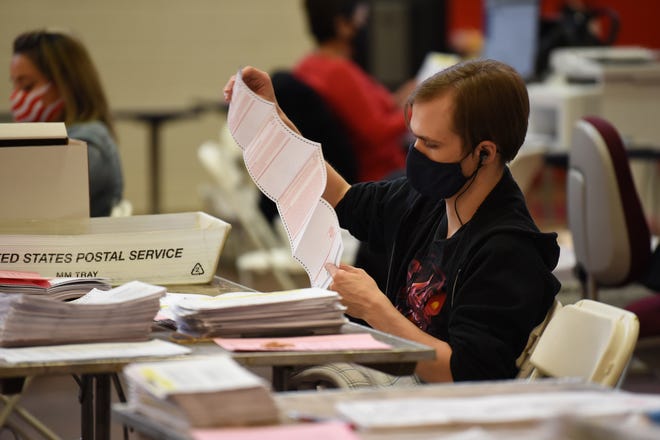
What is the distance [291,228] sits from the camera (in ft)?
6.83

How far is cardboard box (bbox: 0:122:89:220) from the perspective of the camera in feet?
7.72

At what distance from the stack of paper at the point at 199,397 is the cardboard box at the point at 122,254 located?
923 mm

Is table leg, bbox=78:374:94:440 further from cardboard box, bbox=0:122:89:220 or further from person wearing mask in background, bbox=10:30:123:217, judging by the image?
person wearing mask in background, bbox=10:30:123:217

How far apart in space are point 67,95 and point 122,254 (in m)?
1.18

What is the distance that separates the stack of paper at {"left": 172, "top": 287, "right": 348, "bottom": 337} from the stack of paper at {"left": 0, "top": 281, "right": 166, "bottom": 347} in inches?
2.6

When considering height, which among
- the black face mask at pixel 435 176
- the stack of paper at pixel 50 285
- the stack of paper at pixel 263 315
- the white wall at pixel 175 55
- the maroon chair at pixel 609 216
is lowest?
the white wall at pixel 175 55

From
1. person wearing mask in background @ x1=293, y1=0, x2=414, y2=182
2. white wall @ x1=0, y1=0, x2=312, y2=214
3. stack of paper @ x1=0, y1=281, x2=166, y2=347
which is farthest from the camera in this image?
white wall @ x1=0, y1=0, x2=312, y2=214

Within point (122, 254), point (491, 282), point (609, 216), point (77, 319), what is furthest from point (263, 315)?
point (609, 216)

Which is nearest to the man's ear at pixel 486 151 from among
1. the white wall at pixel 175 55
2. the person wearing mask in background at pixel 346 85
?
the person wearing mask in background at pixel 346 85

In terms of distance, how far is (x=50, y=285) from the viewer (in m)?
2.00

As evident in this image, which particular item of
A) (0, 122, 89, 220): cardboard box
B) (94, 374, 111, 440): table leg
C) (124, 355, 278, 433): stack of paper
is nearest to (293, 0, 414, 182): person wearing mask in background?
(0, 122, 89, 220): cardboard box

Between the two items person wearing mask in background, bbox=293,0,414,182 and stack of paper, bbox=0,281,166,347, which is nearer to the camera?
stack of paper, bbox=0,281,166,347

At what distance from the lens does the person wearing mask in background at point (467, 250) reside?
1.83 meters

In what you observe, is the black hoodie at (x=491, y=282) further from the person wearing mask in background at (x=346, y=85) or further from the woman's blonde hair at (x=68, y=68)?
the person wearing mask in background at (x=346, y=85)
